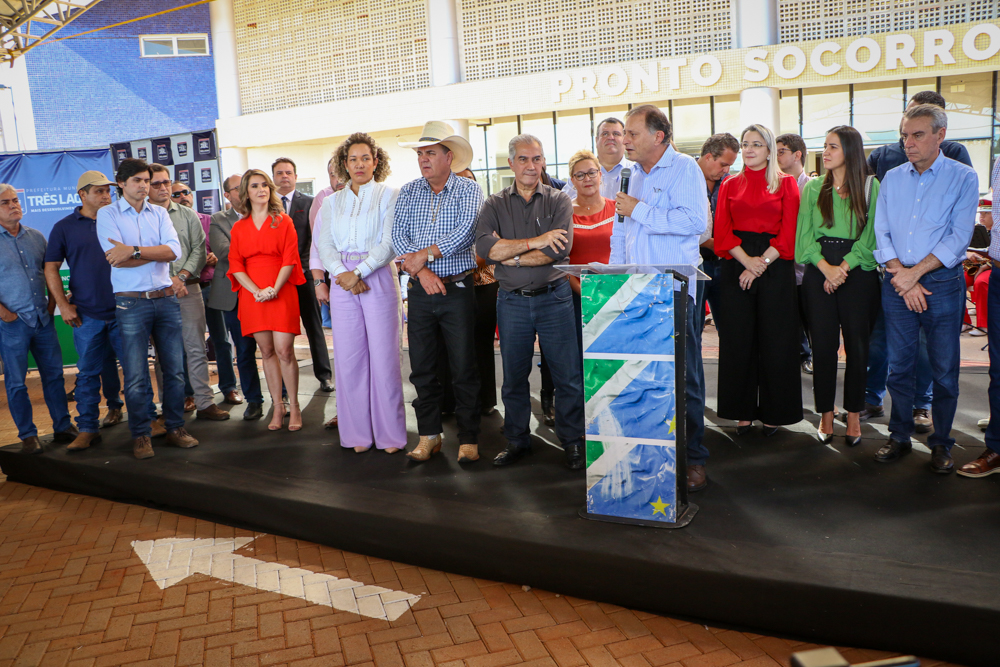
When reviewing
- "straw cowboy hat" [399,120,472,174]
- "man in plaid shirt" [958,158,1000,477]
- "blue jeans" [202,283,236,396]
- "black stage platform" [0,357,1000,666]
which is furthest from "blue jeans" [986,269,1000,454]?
"blue jeans" [202,283,236,396]

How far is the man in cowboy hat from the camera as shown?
3.82 m

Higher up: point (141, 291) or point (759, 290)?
point (141, 291)

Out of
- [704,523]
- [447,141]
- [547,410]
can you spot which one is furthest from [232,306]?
[704,523]

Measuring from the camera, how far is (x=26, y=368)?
466cm

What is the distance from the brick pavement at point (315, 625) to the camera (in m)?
2.51

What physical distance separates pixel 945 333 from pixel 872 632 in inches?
66.4

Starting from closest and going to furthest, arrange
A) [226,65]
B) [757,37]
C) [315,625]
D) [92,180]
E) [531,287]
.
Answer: [315,625] < [531,287] < [92,180] < [757,37] < [226,65]

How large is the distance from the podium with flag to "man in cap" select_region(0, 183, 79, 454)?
12.1 feet

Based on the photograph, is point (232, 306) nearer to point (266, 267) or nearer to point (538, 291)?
point (266, 267)

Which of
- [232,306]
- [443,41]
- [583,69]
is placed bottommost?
[232,306]

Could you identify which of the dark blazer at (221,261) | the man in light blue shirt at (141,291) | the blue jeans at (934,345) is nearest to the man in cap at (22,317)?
the man in light blue shirt at (141,291)

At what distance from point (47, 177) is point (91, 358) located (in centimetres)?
470

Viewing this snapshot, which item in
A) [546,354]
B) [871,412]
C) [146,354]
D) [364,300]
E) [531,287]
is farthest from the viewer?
[146,354]

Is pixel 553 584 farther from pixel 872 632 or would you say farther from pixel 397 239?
pixel 397 239
